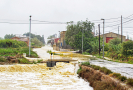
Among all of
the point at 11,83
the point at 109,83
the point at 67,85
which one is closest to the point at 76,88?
the point at 67,85

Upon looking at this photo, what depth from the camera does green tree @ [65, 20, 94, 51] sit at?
50375mm

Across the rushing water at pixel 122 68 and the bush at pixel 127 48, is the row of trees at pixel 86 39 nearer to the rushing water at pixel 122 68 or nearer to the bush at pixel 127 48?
the bush at pixel 127 48

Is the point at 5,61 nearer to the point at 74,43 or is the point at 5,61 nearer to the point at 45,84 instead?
the point at 45,84

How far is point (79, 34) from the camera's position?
5131cm

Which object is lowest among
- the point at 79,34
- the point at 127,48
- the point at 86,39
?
the point at 127,48

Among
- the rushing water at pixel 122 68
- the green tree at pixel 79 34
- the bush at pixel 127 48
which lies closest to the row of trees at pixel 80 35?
the green tree at pixel 79 34

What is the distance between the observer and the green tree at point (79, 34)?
50375 mm

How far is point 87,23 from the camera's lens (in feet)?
178

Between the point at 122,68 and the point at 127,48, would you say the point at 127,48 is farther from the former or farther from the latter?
the point at 122,68

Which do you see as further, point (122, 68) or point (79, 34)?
point (79, 34)

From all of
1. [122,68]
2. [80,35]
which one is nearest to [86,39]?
[80,35]

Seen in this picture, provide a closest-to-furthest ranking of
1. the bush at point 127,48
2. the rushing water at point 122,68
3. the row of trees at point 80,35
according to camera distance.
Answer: the rushing water at point 122,68 < the bush at point 127,48 < the row of trees at point 80,35

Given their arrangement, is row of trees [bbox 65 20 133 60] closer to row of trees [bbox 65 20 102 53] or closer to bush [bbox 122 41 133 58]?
row of trees [bbox 65 20 102 53]

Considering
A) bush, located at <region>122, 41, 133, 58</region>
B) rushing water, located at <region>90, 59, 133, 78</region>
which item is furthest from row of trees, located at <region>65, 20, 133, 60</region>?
rushing water, located at <region>90, 59, 133, 78</region>
